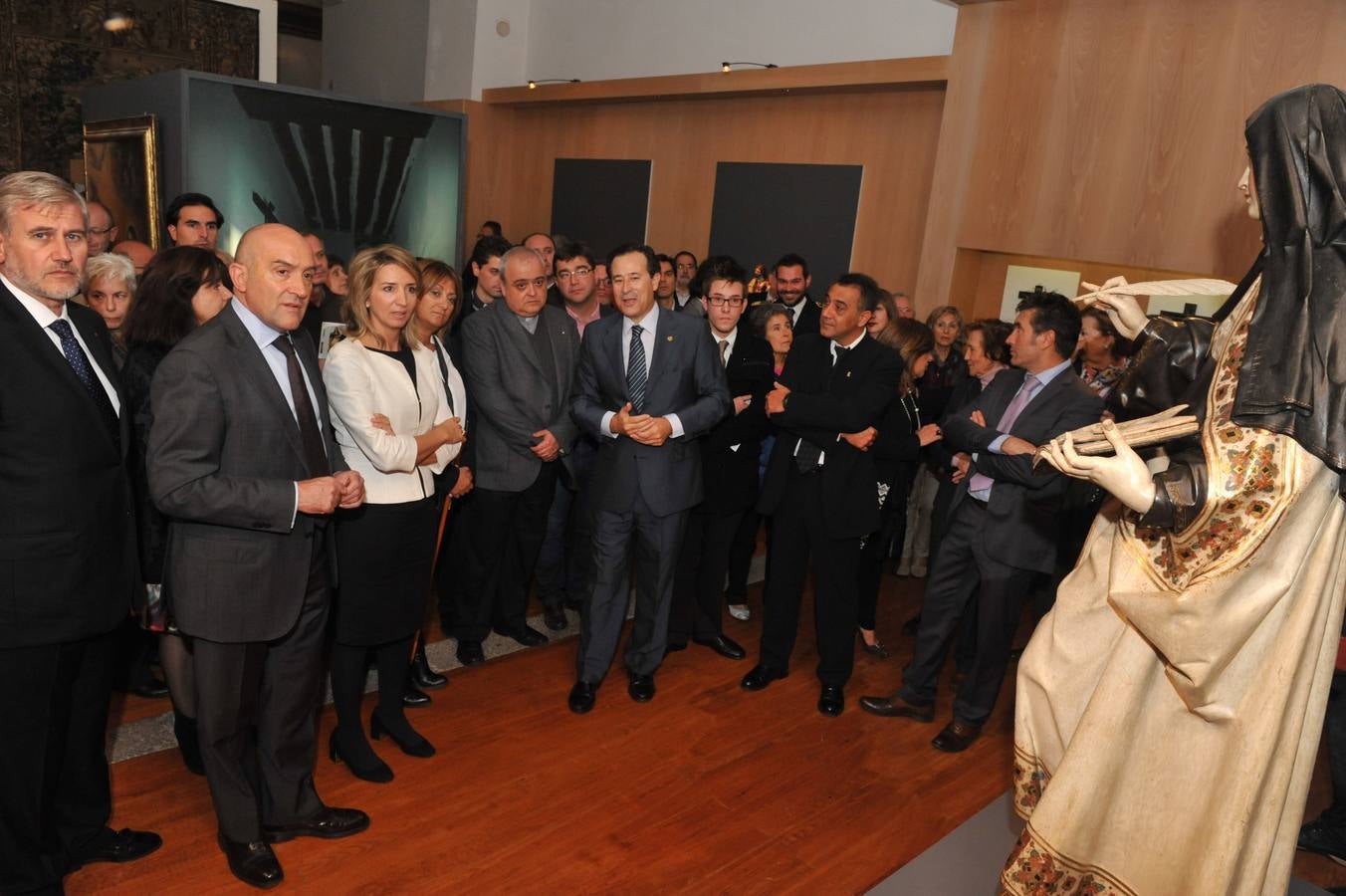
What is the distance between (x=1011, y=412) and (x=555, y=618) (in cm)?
233

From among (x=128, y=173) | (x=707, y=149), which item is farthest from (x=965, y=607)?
(x=128, y=173)

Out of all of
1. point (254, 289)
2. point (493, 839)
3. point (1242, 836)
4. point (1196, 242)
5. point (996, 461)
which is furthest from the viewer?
point (1196, 242)

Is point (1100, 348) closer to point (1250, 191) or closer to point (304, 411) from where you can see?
point (1250, 191)

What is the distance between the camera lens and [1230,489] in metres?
1.74

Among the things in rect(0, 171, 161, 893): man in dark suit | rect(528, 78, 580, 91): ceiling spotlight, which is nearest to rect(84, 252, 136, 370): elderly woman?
rect(0, 171, 161, 893): man in dark suit

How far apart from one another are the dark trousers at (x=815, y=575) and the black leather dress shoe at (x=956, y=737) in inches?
17.5

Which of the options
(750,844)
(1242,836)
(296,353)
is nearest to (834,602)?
(750,844)

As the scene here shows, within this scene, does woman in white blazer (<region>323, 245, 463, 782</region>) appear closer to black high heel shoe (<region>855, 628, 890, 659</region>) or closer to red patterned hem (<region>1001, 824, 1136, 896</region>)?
red patterned hem (<region>1001, 824, 1136, 896</region>)

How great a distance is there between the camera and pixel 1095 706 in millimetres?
1960

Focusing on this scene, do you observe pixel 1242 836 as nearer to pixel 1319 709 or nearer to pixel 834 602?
pixel 1319 709

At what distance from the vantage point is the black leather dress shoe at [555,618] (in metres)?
4.27

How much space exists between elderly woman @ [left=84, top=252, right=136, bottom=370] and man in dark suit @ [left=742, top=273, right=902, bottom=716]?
2481mm

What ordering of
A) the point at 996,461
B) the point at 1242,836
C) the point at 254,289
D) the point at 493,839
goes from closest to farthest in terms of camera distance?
1. the point at 1242,836
2. the point at 254,289
3. the point at 493,839
4. the point at 996,461

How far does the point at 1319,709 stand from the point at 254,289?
269 cm
